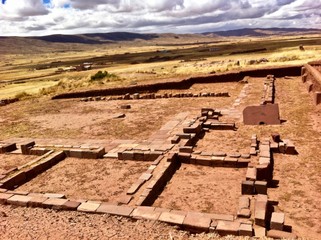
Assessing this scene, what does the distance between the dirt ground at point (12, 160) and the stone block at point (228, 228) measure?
7964 millimetres

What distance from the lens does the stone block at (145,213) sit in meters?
7.00

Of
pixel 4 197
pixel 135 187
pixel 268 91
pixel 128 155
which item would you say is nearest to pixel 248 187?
pixel 135 187

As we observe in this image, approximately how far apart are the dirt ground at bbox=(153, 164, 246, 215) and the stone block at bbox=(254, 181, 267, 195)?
0.50 m

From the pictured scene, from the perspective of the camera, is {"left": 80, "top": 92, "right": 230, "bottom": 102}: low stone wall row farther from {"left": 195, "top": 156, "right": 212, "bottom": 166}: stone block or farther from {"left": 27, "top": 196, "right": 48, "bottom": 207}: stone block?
{"left": 27, "top": 196, "right": 48, "bottom": 207}: stone block

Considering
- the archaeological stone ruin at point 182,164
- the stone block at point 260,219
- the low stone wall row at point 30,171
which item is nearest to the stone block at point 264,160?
the archaeological stone ruin at point 182,164

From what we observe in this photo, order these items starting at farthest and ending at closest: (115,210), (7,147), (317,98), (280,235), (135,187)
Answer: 1. (317,98)
2. (7,147)
3. (135,187)
4. (115,210)
5. (280,235)

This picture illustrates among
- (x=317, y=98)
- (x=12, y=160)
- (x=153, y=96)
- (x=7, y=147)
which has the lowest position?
(x=12, y=160)

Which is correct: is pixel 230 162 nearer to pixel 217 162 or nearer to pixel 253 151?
pixel 217 162

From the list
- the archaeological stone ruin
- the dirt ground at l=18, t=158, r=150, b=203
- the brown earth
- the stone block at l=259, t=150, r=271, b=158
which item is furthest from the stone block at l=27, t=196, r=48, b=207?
the stone block at l=259, t=150, r=271, b=158

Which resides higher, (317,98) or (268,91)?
(317,98)

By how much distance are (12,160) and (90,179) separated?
3839mm

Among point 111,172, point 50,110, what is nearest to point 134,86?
point 50,110

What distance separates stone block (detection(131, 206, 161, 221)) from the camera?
23.0ft

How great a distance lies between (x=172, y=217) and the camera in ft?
22.6
